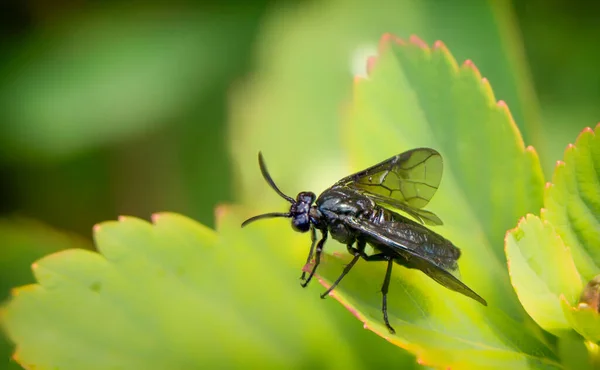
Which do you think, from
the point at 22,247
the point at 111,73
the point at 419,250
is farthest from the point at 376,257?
the point at 111,73

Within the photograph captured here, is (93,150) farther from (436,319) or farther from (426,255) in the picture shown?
(436,319)

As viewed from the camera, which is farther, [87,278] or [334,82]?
[334,82]

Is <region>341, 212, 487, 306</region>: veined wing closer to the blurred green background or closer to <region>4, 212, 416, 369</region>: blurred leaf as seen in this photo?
<region>4, 212, 416, 369</region>: blurred leaf

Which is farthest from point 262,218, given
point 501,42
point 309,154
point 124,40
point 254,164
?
point 124,40

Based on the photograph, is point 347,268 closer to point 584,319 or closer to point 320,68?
point 584,319

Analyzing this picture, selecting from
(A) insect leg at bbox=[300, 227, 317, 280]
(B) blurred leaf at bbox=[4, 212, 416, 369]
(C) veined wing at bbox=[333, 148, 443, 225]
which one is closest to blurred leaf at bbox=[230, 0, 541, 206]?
(C) veined wing at bbox=[333, 148, 443, 225]

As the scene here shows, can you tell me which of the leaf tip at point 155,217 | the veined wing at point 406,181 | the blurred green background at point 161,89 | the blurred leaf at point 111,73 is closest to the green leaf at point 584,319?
the veined wing at point 406,181
